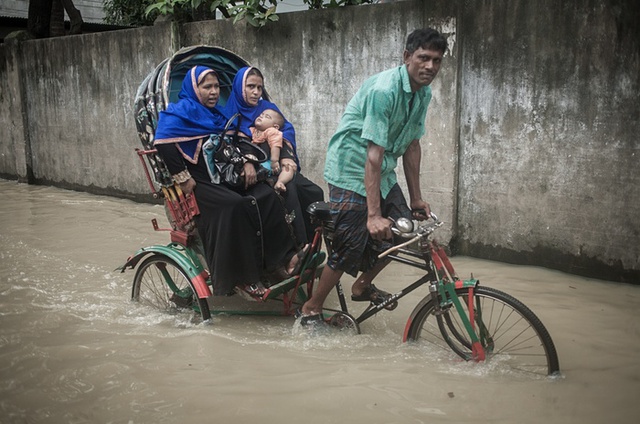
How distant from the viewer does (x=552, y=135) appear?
5227 mm

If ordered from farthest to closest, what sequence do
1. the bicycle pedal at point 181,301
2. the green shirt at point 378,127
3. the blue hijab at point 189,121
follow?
1. the bicycle pedal at point 181,301
2. the blue hijab at point 189,121
3. the green shirt at point 378,127

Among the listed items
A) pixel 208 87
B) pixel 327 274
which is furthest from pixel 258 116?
pixel 327 274

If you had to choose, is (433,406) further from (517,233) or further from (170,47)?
(170,47)

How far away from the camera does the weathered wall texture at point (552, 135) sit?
4.88 m

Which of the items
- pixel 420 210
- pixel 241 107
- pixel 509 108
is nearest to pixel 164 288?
pixel 241 107

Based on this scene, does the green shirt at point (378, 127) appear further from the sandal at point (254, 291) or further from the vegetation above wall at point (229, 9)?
the vegetation above wall at point (229, 9)

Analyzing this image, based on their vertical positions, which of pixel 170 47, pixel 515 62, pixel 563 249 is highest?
pixel 170 47

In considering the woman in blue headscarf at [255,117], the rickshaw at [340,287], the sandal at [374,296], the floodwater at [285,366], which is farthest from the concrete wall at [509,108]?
the sandal at [374,296]

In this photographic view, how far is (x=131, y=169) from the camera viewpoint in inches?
364

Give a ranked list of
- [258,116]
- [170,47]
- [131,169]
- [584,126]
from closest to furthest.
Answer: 1. [258,116]
2. [584,126]
3. [170,47]
4. [131,169]

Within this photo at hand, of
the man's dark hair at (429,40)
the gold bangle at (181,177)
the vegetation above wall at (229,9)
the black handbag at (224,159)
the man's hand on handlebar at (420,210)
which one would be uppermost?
the vegetation above wall at (229,9)

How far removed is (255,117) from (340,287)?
1439mm

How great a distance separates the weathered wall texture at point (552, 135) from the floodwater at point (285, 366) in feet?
1.08

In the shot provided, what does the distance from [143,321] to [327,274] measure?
1479 millimetres
